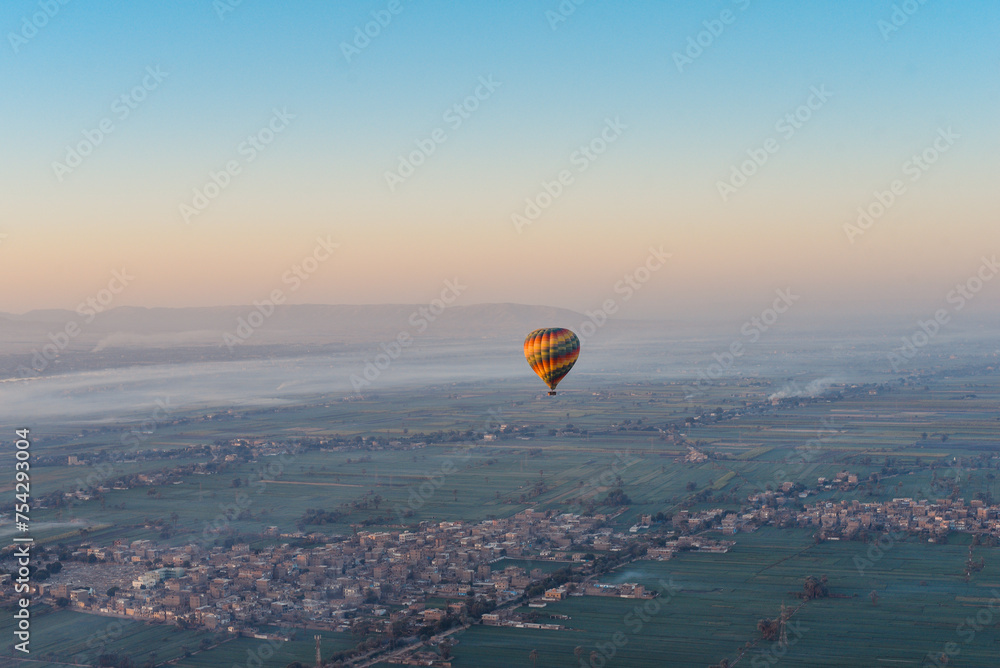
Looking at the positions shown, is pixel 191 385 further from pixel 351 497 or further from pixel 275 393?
pixel 351 497

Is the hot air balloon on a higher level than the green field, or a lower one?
higher

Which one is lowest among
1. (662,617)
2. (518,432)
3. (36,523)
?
(662,617)

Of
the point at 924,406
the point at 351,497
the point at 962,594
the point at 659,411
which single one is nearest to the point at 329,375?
the point at 659,411

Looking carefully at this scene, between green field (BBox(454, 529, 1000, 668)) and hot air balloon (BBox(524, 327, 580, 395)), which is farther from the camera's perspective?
hot air balloon (BBox(524, 327, 580, 395))

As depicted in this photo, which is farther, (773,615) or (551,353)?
(551,353)

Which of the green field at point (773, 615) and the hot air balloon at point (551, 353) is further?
the hot air balloon at point (551, 353)

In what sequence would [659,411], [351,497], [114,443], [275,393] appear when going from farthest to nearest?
[275,393]
[659,411]
[114,443]
[351,497]

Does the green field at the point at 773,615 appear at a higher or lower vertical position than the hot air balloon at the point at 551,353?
lower

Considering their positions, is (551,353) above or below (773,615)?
above
